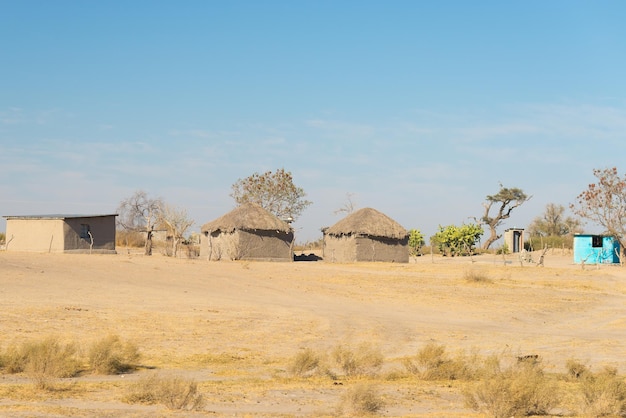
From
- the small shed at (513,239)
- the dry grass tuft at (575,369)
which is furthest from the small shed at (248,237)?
the dry grass tuft at (575,369)

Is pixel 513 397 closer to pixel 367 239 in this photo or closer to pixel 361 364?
pixel 361 364

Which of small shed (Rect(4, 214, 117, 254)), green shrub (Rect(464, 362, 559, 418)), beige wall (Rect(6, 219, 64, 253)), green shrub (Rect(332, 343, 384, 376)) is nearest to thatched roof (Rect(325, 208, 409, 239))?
small shed (Rect(4, 214, 117, 254))

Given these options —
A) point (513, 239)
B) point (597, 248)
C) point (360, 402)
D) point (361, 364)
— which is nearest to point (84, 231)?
point (597, 248)

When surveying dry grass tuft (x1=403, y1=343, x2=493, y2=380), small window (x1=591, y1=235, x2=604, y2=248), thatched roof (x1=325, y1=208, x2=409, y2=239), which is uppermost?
thatched roof (x1=325, y1=208, x2=409, y2=239)

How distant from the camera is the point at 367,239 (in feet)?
151

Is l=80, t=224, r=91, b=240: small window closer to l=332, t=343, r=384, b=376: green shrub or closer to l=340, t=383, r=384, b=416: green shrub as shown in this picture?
l=332, t=343, r=384, b=376: green shrub

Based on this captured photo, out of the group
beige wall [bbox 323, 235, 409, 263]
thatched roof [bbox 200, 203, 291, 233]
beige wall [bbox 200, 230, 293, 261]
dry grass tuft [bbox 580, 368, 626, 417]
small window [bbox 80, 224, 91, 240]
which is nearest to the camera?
dry grass tuft [bbox 580, 368, 626, 417]

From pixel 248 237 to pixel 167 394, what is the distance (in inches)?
1320

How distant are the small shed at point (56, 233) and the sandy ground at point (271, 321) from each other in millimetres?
7157

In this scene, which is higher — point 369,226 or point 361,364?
point 369,226

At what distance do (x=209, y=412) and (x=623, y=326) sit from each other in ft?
49.9

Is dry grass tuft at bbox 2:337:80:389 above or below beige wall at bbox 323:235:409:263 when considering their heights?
below

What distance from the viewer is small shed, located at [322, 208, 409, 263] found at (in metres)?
45.8

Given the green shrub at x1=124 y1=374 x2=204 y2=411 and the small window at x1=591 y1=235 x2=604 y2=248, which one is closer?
the green shrub at x1=124 y1=374 x2=204 y2=411
